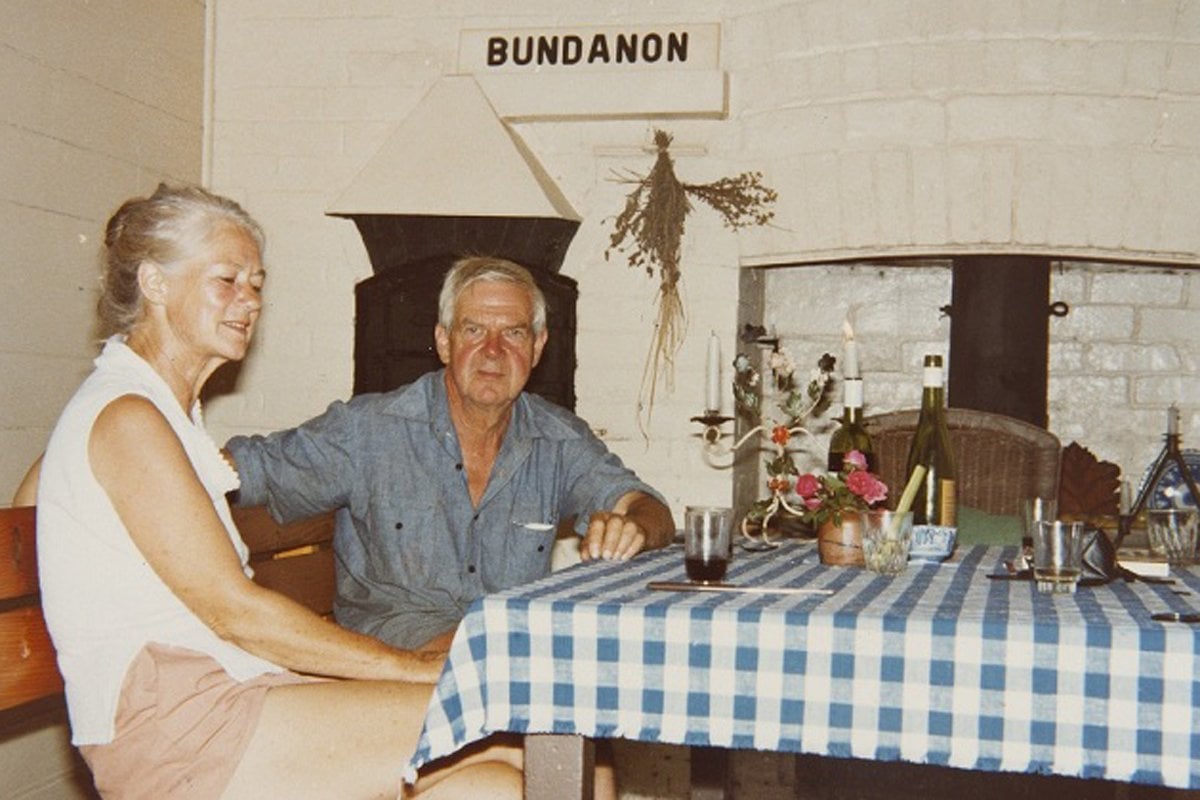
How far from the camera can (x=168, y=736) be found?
1685mm

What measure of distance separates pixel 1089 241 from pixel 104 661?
288cm

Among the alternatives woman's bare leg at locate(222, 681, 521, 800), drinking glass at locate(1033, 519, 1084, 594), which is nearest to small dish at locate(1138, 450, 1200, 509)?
drinking glass at locate(1033, 519, 1084, 594)

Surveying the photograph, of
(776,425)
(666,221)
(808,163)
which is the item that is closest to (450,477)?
(776,425)

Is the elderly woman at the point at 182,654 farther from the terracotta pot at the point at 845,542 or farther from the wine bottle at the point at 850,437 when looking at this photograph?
the wine bottle at the point at 850,437

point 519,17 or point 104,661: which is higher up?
point 519,17

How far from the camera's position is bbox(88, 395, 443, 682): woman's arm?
5.55 ft

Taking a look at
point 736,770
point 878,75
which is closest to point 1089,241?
point 878,75

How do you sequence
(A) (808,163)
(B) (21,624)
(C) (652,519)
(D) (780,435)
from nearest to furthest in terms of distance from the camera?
(B) (21,624), (D) (780,435), (C) (652,519), (A) (808,163)

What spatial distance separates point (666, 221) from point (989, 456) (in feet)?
3.98

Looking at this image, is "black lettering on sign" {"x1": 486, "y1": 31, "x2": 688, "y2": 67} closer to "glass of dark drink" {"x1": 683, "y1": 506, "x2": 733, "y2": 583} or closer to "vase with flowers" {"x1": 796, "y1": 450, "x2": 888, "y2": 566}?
"vase with flowers" {"x1": 796, "y1": 450, "x2": 888, "y2": 566}

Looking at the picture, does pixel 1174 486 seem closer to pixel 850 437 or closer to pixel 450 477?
pixel 850 437

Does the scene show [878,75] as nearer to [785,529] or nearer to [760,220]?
[760,220]

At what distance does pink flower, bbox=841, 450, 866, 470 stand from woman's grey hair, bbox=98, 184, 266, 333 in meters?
0.95

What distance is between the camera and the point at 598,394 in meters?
4.09
